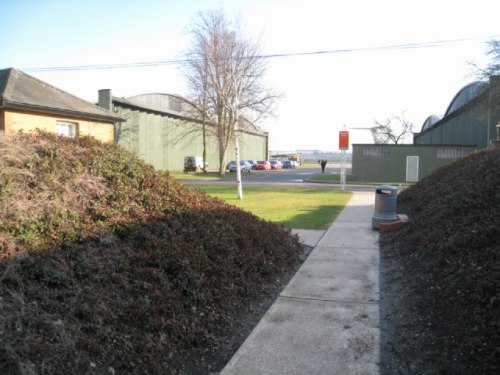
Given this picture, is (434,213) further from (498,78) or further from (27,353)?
(498,78)

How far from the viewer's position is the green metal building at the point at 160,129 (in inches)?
1797

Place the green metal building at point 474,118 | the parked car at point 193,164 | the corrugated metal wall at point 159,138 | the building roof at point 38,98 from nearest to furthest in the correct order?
the building roof at point 38,98
the green metal building at point 474,118
the corrugated metal wall at point 159,138
the parked car at point 193,164

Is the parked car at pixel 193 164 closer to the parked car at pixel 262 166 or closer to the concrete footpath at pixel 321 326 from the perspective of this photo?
the parked car at pixel 262 166

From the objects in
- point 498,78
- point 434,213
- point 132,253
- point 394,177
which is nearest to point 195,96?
point 394,177

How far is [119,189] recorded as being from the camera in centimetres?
572

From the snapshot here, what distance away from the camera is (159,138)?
53.0 meters

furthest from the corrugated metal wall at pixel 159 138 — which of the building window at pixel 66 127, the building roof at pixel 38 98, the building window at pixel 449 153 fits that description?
the building window at pixel 449 153

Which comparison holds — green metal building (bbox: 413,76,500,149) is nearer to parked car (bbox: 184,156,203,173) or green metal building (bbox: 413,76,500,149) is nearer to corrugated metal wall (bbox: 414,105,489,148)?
corrugated metal wall (bbox: 414,105,489,148)

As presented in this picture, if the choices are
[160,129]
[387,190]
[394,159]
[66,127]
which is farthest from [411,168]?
[160,129]

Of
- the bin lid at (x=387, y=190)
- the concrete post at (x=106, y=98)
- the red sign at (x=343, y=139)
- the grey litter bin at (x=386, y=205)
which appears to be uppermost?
the concrete post at (x=106, y=98)

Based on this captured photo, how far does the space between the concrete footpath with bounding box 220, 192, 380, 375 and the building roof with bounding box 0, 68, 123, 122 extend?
16244 mm

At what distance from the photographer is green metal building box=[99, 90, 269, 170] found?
4566cm

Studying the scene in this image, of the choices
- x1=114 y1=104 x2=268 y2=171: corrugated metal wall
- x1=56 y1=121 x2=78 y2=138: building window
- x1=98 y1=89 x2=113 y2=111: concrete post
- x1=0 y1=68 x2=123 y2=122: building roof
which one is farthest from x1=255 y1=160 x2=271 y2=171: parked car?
x1=56 y1=121 x2=78 y2=138: building window

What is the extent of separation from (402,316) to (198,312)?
2245mm
